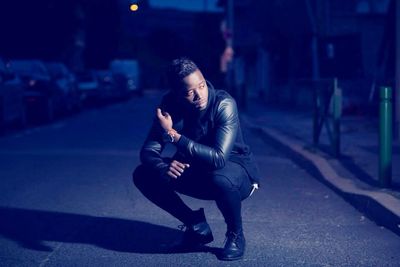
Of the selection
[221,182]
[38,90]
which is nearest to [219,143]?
[221,182]

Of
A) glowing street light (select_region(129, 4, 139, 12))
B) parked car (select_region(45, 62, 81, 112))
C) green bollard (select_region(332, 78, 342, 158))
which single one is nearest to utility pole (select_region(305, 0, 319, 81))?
parked car (select_region(45, 62, 81, 112))

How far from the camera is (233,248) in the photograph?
550 cm

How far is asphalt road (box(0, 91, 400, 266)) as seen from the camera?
18.4ft

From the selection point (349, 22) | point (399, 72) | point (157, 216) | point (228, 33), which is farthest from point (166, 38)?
point (157, 216)

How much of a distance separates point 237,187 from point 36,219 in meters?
2.41

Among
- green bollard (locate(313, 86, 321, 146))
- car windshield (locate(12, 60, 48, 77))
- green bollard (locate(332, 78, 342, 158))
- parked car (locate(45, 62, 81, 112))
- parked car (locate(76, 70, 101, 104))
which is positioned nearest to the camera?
green bollard (locate(332, 78, 342, 158))

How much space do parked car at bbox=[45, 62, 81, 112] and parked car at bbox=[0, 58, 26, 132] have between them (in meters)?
4.46

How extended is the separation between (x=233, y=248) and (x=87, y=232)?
1.54m

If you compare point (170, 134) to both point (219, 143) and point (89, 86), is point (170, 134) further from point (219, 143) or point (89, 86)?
point (89, 86)

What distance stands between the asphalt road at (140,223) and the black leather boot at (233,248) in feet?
0.26

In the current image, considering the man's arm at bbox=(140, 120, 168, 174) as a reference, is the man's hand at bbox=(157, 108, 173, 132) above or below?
above

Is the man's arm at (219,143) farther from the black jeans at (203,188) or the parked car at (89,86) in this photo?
the parked car at (89,86)

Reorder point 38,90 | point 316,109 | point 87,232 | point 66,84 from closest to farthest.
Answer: point 87,232, point 316,109, point 38,90, point 66,84

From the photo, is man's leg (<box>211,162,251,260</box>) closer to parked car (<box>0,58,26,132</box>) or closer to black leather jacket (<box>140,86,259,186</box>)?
black leather jacket (<box>140,86,259,186</box>)
